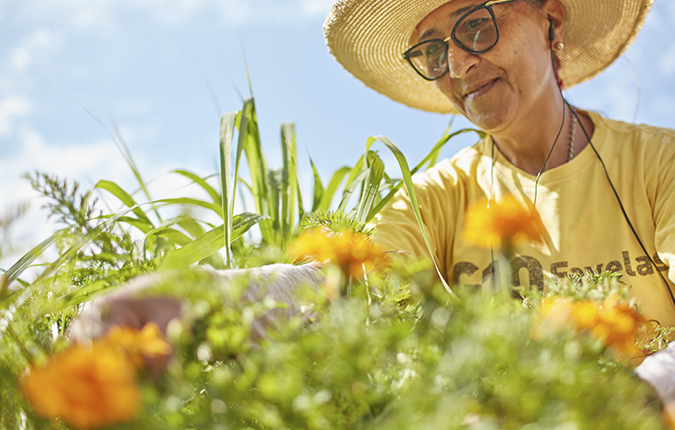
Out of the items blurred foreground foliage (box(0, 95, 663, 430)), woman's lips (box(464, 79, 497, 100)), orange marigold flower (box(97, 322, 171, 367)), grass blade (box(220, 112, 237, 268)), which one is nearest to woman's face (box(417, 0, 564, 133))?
woman's lips (box(464, 79, 497, 100))

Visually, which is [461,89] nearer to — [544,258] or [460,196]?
[460,196]

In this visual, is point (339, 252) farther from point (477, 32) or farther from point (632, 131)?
point (632, 131)

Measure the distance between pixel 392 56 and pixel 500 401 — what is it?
4.96 ft

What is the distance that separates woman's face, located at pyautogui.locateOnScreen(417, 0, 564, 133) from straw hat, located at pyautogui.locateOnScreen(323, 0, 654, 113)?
0.41 feet

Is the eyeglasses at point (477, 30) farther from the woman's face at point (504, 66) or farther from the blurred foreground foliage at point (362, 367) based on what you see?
the blurred foreground foliage at point (362, 367)

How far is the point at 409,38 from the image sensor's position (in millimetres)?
1489

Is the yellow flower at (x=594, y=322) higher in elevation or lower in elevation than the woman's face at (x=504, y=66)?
lower

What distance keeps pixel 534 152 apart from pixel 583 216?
27 cm

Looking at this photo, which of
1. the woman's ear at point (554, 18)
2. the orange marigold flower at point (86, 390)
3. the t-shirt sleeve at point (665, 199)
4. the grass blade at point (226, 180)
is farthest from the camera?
the woman's ear at point (554, 18)

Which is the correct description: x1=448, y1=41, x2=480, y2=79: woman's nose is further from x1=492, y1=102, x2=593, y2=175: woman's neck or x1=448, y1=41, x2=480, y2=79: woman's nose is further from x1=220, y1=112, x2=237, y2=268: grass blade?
x1=220, y1=112, x2=237, y2=268: grass blade

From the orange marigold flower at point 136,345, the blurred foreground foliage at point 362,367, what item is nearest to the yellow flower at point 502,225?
the blurred foreground foliage at point 362,367

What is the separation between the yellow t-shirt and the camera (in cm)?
108

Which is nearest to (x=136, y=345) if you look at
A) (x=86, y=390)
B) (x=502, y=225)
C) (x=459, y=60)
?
(x=86, y=390)

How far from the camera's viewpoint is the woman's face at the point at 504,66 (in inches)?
45.9
